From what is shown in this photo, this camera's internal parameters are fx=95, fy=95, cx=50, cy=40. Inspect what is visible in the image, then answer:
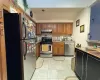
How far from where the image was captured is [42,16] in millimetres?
5559

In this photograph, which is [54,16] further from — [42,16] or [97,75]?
[97,75]

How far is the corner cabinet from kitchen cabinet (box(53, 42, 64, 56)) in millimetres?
2388

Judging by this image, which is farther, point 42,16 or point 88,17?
point 42,16

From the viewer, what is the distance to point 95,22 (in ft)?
10.2

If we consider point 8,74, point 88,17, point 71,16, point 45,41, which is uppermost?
point 71,16

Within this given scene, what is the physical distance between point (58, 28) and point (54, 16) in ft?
2.57

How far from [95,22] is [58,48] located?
293cm

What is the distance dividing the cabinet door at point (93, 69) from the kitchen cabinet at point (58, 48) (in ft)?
11.6

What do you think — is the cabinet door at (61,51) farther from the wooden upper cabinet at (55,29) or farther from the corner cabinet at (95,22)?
the corner cabinet at (95,22)

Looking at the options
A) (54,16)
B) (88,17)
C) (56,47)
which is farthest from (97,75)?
(54,16)

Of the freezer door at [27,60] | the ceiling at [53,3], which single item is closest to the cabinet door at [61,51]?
the ceiling at [53,3]

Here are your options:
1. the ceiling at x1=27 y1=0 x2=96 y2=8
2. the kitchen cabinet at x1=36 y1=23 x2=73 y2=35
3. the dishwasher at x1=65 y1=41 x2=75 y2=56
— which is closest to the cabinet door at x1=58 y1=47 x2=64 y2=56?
the dishwasher at x1=65 y1=41 x2=75 y2=56

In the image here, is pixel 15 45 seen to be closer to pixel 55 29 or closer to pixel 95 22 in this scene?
pixel 95 22

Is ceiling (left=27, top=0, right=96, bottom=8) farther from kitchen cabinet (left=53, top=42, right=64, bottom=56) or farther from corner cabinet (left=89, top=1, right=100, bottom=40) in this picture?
kitchen cabinet (left=53, top=42, right=64, bottom=56)
